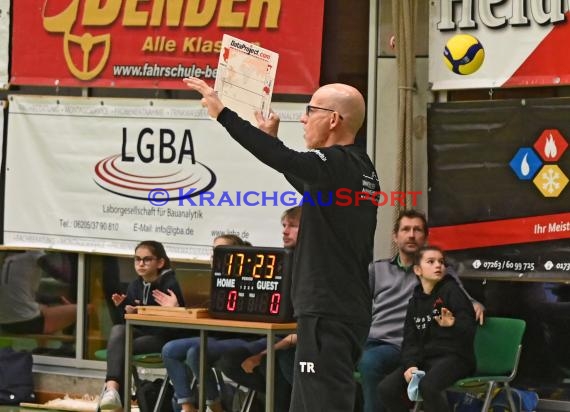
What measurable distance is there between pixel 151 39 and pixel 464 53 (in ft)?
9.14

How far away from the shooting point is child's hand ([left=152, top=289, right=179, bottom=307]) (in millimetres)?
8844

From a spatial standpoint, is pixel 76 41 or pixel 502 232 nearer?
pixel 502 232

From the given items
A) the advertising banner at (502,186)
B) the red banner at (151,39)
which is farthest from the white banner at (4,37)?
the advertising banner at (502,186)

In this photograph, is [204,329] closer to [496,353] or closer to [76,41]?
[496,353]

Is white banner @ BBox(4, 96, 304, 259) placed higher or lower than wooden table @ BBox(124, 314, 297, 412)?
higher

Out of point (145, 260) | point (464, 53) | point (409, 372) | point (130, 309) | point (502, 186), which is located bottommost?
point (409, 372)

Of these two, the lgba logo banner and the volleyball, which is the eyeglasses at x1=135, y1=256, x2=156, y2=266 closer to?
the lgba logo banner

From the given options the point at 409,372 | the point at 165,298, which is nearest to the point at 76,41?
the point at 165,298

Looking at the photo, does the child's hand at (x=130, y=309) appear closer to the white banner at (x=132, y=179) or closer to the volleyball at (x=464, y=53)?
the white banner at (x=132, y=179)

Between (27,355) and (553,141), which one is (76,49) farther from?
(553,141)

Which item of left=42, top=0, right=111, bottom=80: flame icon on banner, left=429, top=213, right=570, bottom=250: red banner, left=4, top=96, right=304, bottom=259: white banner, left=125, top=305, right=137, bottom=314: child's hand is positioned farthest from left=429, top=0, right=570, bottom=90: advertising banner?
left=42, top=0, right=111, bottom=80: flame icon on banner

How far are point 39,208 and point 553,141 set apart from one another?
4481 mm

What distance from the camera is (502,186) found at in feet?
28.2

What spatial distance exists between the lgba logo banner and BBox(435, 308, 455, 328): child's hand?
2.53m
